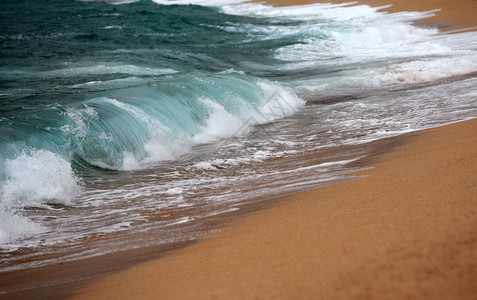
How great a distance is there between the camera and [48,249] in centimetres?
425

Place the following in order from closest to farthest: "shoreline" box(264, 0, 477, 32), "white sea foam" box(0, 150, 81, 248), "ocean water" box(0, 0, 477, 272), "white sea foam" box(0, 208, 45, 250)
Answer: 1. "white sea foam" box(0, 208, 45, 250)
2. "white sea foam" box(0, 150, 81, 248)
3. "ocean water" box(0, 0, 477, 272)
4. "shoreline" box(264, 0, 477, 32)

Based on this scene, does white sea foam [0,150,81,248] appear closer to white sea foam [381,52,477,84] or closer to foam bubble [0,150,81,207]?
foam bubble [0,150,81,207]

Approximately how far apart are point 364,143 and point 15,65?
1317cm

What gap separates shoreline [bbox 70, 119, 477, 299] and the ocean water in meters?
0.77

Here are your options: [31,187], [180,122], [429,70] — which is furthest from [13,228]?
[429,70]

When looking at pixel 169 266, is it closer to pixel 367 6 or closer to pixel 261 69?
pixel 261 69

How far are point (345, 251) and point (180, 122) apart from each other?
20.2 ft

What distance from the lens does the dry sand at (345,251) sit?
2721 mm

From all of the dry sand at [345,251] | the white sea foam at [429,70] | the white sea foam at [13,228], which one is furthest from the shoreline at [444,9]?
the white sea foam at [13,228]

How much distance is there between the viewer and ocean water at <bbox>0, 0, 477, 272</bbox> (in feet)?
16.1

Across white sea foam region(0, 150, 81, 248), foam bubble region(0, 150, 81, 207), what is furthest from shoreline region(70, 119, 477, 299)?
foam bubble region(0, 150, 81, 207)

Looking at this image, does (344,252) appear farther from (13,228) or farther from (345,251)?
(13,228)

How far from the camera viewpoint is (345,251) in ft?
9.86

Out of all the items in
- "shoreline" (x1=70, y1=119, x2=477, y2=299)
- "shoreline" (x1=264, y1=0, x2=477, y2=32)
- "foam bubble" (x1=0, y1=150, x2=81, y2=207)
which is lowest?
"shoreline" (x1=70, y1=119, x2=477, y2=299)
